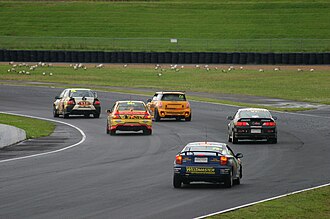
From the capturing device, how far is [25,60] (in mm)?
90438

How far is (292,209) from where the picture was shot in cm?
1981

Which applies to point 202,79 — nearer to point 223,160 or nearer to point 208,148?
point 208,148

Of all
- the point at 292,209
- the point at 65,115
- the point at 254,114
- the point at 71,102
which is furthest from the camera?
the point at 65,115

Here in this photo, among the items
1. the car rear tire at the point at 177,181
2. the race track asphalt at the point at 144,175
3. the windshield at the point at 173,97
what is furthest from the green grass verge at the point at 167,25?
the car rear tire at the point at 177,181

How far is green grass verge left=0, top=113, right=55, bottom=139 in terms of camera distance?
41500mm

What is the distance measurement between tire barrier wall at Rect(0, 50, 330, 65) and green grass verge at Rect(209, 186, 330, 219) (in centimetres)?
6575

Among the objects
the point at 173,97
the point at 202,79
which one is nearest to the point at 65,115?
the point at 173,97

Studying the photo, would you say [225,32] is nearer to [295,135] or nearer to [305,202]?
[295,135]

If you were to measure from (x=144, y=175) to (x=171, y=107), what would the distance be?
73.2ft

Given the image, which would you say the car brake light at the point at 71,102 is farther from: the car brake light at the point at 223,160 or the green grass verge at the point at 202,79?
the car brake light at the point at 223,160

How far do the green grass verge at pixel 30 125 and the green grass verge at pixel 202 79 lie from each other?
905 inches

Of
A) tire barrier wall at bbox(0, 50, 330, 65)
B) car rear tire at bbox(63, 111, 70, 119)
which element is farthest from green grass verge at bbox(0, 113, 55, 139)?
tire barrier wall at bbox(0, 50, 330, 65)

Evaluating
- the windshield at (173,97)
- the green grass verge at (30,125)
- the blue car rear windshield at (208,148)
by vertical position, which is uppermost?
the windshield at (173,97)

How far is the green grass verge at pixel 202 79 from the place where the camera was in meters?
72.9
